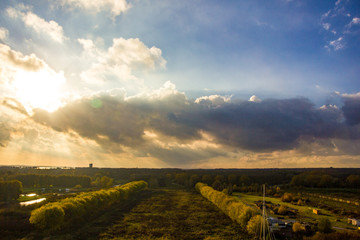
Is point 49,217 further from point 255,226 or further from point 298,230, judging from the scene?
point 298,230

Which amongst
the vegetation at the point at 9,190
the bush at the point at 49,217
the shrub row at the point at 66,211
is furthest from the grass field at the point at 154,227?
the vegetation at the point at 9,190

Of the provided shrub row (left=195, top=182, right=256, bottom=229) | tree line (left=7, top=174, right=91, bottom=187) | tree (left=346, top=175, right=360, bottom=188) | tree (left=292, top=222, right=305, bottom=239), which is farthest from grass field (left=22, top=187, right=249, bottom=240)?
tree (left=346, top=175, right=360, bottom=188)

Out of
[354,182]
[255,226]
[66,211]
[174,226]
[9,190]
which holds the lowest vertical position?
[354,182]

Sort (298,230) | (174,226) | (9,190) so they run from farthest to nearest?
(9,190)
(174,226)
(298,230)

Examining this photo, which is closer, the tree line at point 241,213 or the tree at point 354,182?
the tree line at point 241,213

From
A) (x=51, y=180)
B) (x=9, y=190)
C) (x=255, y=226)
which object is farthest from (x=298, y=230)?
(x=51, y=180)

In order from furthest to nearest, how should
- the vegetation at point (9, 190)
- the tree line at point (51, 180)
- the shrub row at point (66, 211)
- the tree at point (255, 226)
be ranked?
the tree line at point (51, 180), the vegetation at point (9, 190), the shrub row at point (66, 211), the tree at point (255, 226)

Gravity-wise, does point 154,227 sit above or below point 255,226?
below

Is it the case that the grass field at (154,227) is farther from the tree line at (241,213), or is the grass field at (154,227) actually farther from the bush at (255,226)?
the bush at (255,226)

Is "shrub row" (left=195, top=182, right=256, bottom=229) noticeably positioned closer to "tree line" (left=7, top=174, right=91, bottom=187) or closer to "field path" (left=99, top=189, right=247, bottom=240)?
"field path" (left=99, top=189, right=247, bottom=240)

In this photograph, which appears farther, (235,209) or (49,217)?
(235,209)

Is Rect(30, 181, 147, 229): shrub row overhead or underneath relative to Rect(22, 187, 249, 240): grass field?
overhead

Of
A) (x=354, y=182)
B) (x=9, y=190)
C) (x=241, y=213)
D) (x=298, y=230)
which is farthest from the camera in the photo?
(x=354, y=182)
